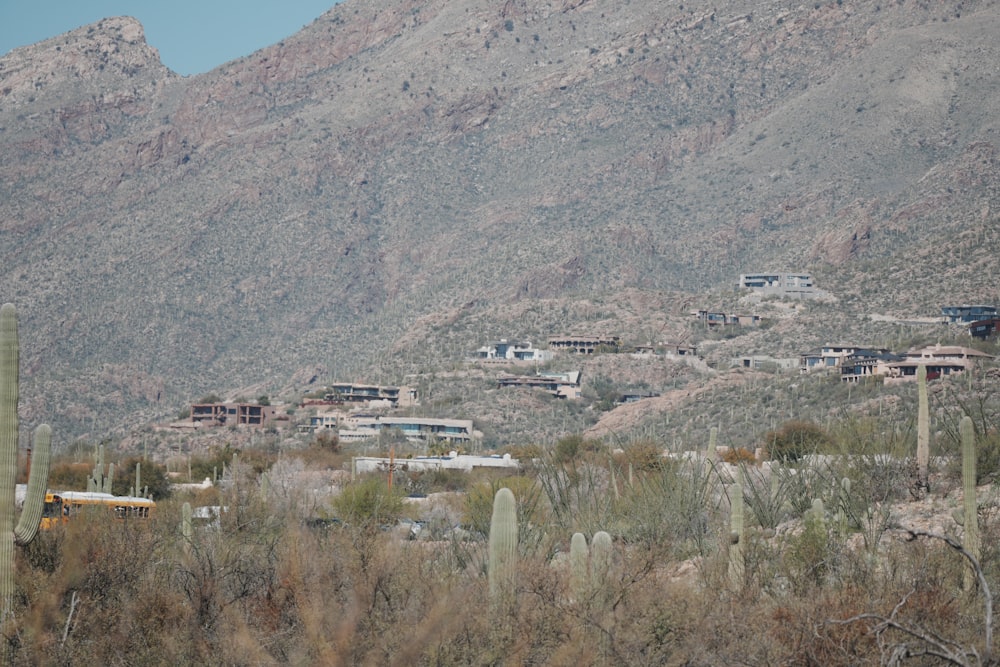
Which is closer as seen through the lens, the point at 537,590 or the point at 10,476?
the point at 10,476

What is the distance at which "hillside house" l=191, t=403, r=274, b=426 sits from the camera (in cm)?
9788

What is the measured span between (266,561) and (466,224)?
141 metres

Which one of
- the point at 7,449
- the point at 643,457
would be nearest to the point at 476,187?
the point at 643,457

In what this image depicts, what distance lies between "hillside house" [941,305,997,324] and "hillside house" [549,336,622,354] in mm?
21266

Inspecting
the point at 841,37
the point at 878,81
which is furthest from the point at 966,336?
the point at 841,37

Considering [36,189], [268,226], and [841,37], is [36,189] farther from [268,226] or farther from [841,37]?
[841,37]

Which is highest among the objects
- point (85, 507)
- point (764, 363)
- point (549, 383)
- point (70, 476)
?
point (764, 363)

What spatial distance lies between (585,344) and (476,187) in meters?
70.0

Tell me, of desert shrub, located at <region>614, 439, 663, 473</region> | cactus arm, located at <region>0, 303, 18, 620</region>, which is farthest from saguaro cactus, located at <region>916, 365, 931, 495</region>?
cactus arm, located at <region>0, 303, 18, 620</region>

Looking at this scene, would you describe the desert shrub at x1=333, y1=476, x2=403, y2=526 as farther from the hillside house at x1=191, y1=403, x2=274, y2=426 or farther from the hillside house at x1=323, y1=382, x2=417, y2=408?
the hillside house at x1=191, y1=403, x2=274, y2=426

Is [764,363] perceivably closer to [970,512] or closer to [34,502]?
[970,512]

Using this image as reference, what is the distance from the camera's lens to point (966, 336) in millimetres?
82500

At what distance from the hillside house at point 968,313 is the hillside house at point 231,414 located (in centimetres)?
3879

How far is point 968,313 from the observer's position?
91062mm
